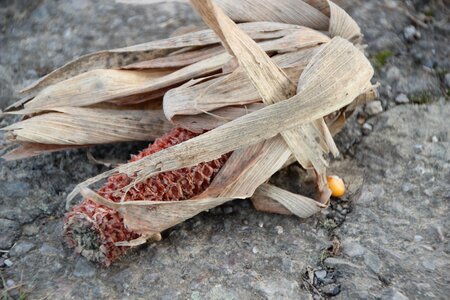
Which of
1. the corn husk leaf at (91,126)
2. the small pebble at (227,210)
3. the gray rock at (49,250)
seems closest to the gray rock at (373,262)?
the small pebble at (227,210)

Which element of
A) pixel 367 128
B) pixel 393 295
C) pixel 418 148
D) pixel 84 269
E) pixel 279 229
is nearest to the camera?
pixel 393 295

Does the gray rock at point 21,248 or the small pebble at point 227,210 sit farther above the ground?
the gray rock at point 21,248

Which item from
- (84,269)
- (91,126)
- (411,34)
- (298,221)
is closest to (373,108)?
(411,34)

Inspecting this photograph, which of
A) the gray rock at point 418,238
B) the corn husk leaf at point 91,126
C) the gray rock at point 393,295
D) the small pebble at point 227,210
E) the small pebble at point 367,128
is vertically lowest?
the small pebble at point 367,128

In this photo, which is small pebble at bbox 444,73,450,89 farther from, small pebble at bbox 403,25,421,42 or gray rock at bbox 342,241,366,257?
gray rock at bbox 342,241,366,257

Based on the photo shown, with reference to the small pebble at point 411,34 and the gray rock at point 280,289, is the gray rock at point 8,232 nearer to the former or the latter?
the gray rock at point 280,289

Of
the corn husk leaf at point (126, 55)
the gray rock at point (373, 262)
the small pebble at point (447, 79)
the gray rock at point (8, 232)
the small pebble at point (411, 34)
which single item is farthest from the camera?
the small pebble at point (411, 34)

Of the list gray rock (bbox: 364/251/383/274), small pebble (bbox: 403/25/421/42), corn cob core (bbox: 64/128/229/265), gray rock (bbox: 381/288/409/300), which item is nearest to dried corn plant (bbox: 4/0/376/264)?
corn cob core (bbox: 64/128/229/265)

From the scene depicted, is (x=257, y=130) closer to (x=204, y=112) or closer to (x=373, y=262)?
Result: (x=204, y=112)
